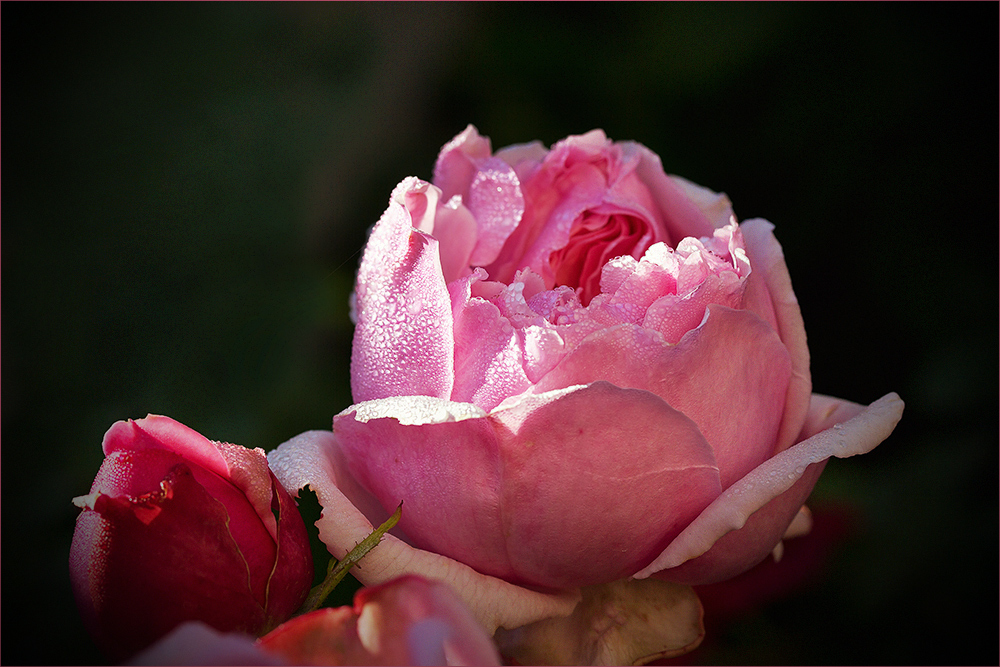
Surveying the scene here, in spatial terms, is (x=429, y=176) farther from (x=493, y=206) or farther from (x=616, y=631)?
(x=616, y=631)

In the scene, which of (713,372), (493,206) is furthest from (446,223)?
(713,372)

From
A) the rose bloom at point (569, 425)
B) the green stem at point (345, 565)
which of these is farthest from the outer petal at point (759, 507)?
the green stem at point (345, 565)

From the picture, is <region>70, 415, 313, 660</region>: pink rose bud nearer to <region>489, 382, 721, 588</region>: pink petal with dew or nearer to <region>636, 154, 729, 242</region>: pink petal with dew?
<region>489, 382, 721, 588</region>: pink petal with dew

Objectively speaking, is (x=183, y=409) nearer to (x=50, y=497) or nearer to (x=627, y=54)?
(x=50, y=497)

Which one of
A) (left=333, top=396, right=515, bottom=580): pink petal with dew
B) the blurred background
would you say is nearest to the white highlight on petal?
(left=333, top=396, right=515, bottom=580): pink petal with dew

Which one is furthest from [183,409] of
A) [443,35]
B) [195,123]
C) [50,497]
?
[443,35]

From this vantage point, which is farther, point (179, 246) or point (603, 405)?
point (179, 246)
